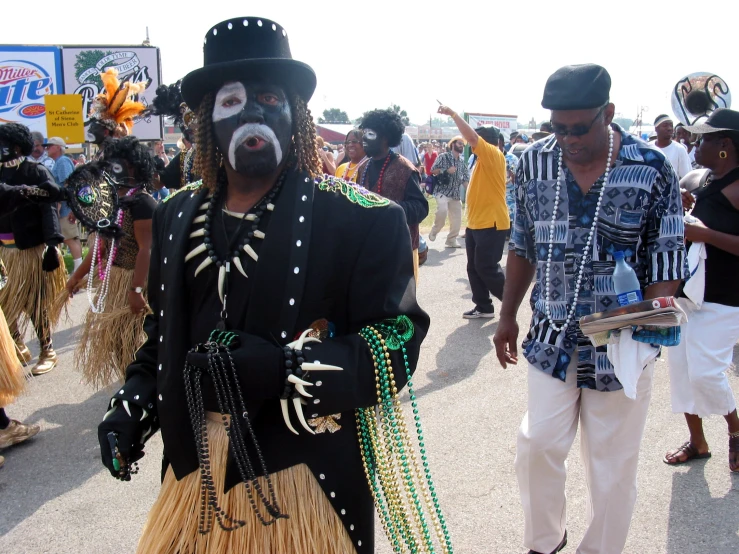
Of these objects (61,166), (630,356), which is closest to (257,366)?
(630,356)

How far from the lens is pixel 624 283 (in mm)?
2504

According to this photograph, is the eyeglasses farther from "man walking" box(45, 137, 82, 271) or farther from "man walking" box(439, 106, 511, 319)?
"man walking" box(45, 137, 82, 271)

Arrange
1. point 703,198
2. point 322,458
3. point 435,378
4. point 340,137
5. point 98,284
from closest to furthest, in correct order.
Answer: point 322,458 → point 703,198 → point 98,284 → point 435,378 → point 340,137

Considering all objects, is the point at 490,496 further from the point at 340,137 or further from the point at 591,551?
the point at 340,137

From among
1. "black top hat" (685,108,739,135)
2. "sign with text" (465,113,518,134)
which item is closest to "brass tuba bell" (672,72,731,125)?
"black top hat" (685,108,739,135)

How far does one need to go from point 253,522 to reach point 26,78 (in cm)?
1399

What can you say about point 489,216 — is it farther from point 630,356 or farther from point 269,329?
point 269,329

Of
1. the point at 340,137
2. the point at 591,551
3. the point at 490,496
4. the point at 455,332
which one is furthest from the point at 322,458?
the point at 340,137

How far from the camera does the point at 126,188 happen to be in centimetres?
464

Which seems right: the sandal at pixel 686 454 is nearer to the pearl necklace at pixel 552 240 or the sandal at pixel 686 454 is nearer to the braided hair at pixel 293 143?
the pearl necklace at pixel 552 240

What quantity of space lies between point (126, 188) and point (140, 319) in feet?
2.97

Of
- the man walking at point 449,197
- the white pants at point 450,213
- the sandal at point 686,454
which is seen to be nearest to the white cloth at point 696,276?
the sandal at point 686,454

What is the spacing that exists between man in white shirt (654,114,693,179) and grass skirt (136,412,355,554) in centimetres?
757

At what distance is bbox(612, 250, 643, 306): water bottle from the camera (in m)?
2.45
